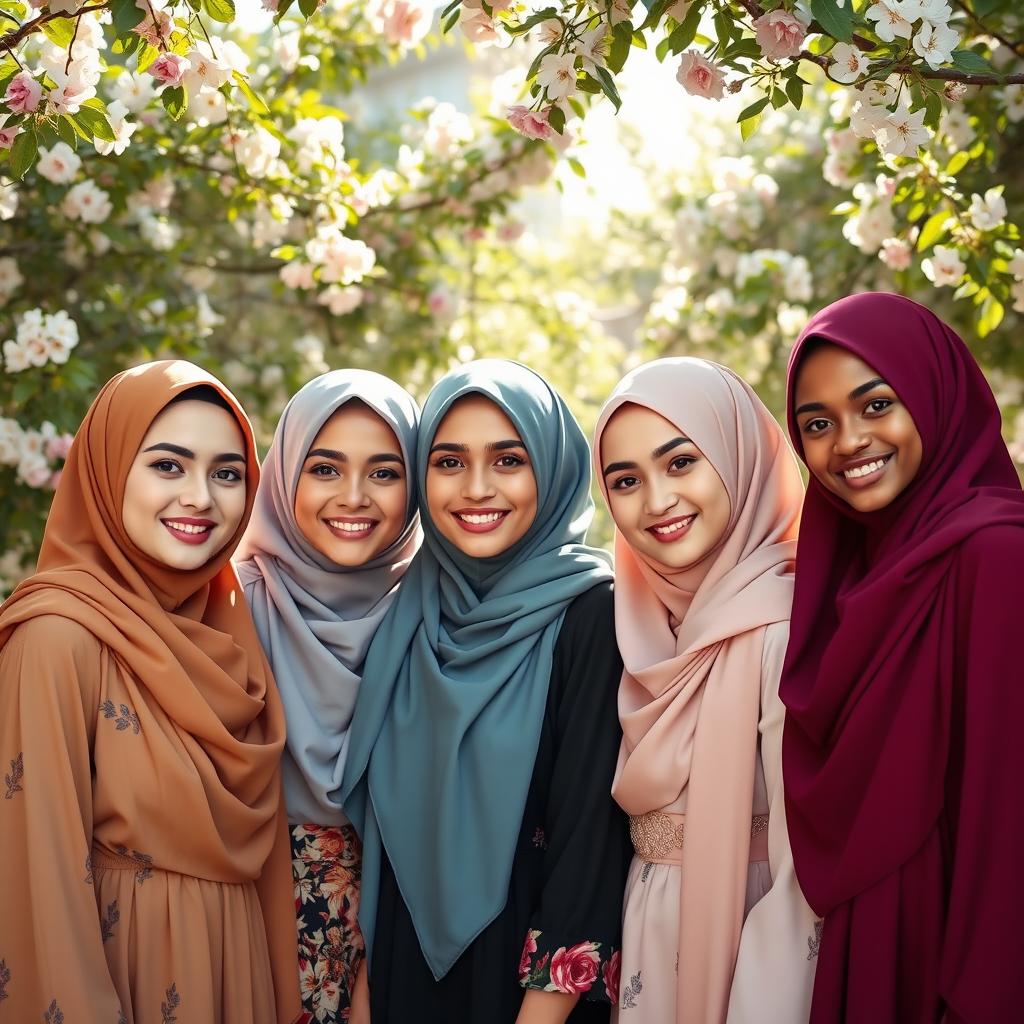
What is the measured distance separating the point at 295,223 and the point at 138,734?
10.0ft

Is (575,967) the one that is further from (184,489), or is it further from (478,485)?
(184,489)

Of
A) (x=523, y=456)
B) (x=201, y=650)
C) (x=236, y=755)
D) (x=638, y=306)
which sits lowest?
(x=236, y=755)

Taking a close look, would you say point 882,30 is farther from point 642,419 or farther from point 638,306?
point 638,306

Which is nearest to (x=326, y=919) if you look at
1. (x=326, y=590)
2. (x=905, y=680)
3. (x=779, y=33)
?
(x=326, y=590)

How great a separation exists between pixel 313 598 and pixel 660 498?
0.98 metres

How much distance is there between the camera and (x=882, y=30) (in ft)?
7.68

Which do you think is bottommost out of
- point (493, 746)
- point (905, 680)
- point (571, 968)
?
point (571, 968)

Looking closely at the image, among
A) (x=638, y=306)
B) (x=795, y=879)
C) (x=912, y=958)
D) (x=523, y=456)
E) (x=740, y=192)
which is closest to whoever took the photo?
(x=912, y=958)

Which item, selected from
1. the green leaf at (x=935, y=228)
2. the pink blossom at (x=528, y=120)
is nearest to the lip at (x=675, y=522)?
the pink blossom at (x=528, y=120)

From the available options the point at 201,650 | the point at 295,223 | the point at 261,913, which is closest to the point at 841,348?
the point at 201,650

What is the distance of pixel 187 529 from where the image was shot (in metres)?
2.73

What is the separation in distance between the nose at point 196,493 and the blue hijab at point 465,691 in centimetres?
56

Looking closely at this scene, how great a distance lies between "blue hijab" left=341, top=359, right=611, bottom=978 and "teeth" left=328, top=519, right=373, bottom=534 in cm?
17

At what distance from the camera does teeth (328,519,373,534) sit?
303 centimetres
